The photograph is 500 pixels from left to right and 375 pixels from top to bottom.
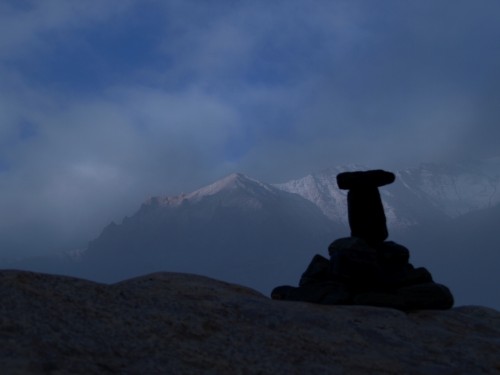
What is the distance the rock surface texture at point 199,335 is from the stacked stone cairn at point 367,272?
3509 millimetres

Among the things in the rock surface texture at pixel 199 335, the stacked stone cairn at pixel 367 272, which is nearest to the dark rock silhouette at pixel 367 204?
the stacked stone cairn at pixel 367 272

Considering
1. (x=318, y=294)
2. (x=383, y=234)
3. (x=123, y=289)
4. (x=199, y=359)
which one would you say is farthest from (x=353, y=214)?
(x=199, y=359)

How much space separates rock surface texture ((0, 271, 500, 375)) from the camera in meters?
8.23

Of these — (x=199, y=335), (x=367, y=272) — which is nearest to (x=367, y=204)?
(x=367, y=272)

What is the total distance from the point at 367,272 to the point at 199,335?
34.3 ft

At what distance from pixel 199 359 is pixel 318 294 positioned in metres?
9.62

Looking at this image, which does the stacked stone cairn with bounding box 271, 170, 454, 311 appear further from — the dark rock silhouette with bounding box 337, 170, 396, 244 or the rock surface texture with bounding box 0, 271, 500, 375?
the rock surface texture with bounding box 0, 271, 500, 375

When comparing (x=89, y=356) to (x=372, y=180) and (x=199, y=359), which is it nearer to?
(x=199, y=359)

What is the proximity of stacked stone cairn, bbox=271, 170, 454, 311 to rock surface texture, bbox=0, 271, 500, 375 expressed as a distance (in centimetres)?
351

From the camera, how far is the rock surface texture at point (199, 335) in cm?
823

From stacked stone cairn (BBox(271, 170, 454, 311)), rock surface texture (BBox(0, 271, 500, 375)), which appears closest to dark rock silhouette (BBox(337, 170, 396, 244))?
stacked stone cairn (BBox(271, 170, 454, 311))

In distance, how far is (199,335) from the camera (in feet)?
32.9

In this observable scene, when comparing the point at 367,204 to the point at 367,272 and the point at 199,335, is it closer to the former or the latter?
the point at 367,272

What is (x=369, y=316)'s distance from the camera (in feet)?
44.2
